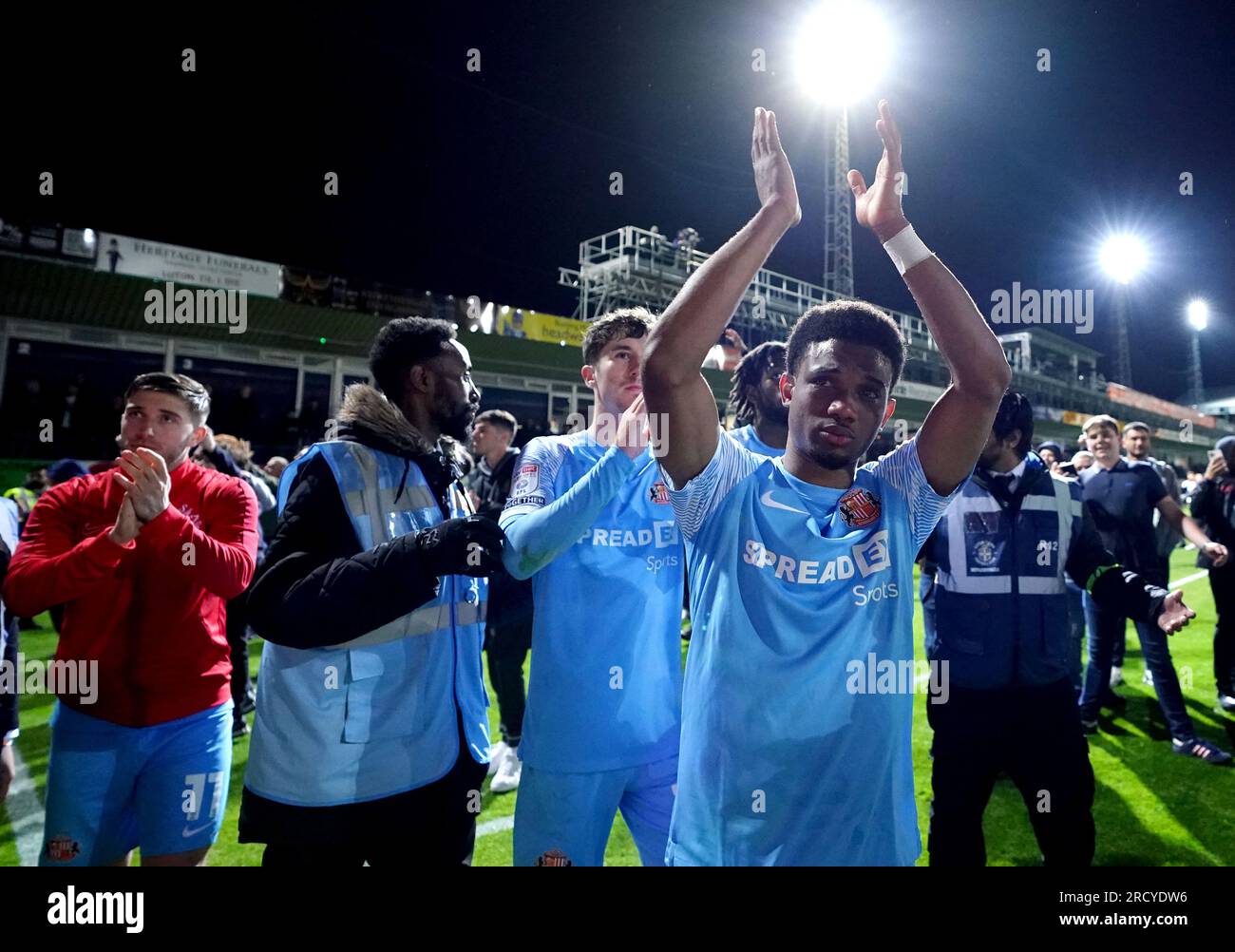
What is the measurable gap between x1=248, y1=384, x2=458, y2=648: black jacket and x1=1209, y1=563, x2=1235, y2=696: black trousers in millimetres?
6084

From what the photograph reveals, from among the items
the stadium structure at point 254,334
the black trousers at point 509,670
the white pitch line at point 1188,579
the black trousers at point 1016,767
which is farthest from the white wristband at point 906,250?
the white pitch line at point 1188,579

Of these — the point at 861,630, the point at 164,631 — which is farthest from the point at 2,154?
the point at 861,630

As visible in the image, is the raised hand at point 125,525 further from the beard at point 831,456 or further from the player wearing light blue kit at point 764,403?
the player wearing light blue kit at point 764,403

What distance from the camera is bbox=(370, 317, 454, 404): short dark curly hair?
7.50 feet

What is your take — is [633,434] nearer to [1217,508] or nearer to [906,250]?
[906,250]

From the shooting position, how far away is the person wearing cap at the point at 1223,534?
16.8ft

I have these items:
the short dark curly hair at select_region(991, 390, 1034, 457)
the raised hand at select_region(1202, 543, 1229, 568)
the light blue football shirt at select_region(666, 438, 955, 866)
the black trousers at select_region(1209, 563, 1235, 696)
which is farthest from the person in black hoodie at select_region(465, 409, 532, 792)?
the black trousers at select_region(1209, 563, 1235, 696)

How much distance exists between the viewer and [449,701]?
207 centimetres

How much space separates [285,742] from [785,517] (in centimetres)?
152

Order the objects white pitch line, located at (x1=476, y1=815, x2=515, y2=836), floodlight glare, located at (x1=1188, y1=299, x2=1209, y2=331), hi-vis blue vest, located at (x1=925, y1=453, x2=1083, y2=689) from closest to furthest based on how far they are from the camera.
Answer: hi-vis blue vest, located at (x1=925, y1=453, x2=1083, y2=689) → white pitch line, located at (x1=476, y1=815, x2=515, y2=836) → floodlight glare, located at (x1=1188, y1=299, x2=1209, y2=331)

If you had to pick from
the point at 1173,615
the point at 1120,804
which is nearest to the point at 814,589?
the point at 1173,615

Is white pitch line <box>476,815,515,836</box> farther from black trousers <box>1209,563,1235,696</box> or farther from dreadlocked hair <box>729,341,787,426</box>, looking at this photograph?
black trousers <box>1209,563,1235,696</box>

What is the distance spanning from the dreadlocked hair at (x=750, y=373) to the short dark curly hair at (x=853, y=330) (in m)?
1.19
